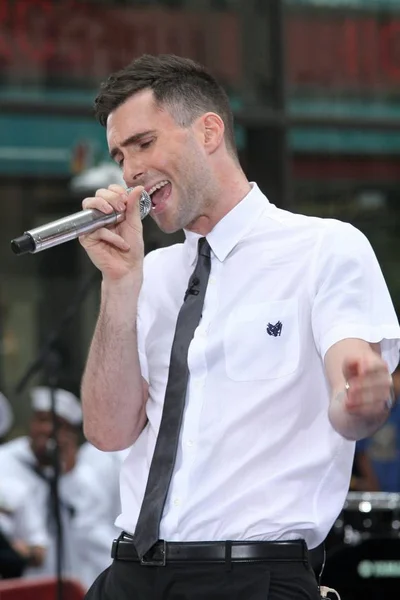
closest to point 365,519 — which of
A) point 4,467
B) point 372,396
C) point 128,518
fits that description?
point 4,467

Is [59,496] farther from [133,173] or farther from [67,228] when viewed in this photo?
[67,228]

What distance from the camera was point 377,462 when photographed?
7148 mm

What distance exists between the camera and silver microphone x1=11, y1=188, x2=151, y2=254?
2.47 meters

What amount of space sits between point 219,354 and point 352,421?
1.88 feet

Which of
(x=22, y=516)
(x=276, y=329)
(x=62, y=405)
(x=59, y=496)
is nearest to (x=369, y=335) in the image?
(x=276, y=329)

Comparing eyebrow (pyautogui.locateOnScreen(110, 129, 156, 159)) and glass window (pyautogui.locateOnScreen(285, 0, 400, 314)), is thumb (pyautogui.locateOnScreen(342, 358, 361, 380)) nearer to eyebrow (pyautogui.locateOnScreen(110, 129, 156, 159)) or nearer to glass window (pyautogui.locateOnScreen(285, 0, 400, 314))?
eyebrow (pyautogui.locateOnScreen(110, 129, 156, 159))

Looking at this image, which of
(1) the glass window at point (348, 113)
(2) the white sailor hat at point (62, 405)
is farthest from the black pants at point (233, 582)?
(1) the glass window at point (348, 113)

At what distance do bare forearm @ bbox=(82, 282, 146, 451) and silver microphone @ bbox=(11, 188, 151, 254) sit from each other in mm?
183

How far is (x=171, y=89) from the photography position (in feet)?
9.27

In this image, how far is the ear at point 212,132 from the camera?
2.86 m

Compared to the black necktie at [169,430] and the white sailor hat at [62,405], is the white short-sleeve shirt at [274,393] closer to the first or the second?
the black necktie at [169,430]

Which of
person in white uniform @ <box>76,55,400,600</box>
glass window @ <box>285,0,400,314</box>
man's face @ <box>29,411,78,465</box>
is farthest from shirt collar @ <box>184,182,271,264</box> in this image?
glass window @ <box>285,0,400,314</box>

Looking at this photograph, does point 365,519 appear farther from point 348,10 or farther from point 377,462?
point 348,10

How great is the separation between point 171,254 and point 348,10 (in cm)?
564
